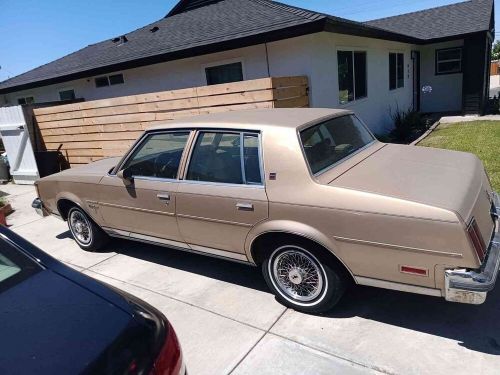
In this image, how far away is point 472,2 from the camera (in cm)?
1797

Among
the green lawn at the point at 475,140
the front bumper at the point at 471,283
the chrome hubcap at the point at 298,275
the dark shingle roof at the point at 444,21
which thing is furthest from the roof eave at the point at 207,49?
the dark shingle roof at the point at 444,21

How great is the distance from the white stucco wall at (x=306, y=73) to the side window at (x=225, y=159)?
4422 mm

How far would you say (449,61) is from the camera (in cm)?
1609

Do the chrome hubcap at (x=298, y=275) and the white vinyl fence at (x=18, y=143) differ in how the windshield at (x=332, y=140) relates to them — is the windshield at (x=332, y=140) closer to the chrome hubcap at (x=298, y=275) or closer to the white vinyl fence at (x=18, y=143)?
the chrome hubcap at (x=298, y=275)

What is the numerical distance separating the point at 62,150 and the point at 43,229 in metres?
4.18

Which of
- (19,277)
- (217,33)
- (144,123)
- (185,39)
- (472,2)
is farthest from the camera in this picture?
(472,2)

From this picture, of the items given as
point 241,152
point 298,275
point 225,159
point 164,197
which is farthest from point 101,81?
point 298,275

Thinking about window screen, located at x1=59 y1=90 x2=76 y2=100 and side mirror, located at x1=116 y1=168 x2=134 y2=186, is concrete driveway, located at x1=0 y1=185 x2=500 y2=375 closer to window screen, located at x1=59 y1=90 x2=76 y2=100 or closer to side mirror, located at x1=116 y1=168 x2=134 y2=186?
side mirror, located at x1=116 y1=168 x2=134 y2=186

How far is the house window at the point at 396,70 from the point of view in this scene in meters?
12.7

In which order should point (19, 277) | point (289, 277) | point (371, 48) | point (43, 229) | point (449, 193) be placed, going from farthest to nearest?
point (371, 48) < point (43, 229) < point (289, 277) < point (449, 193) < point (19, 277)

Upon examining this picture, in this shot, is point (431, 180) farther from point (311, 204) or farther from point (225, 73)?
point (225, 73)

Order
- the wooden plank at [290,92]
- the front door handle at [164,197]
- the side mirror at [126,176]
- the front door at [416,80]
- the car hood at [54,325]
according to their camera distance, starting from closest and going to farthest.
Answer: the car hood at [54,325], the front door handle at [164,197], the side mirror at [126,176], the wooden plank at [290,92], the front door at [416,80]

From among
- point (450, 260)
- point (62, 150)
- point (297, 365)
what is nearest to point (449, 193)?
point (450, 260)

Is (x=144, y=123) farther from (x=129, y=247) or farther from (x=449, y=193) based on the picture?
(x=449, y=193)
